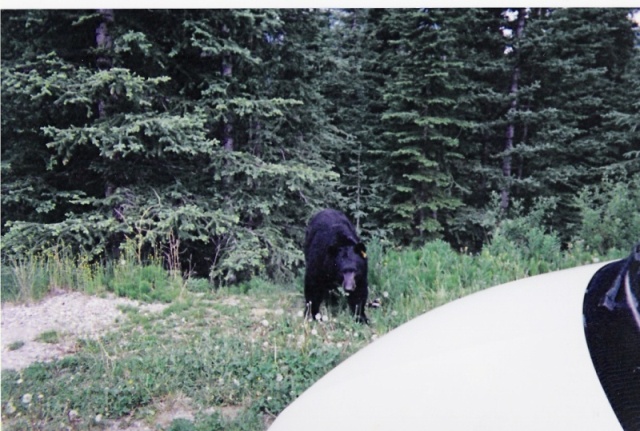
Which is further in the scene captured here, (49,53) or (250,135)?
(250,135)

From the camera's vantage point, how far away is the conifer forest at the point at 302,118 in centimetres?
Answer: 229

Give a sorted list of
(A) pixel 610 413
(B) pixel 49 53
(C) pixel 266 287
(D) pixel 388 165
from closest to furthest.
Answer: (A) pixel 610 413 < (B) pixel 49 53 < (D) pixel 388 165 < (C) pixel 266 287

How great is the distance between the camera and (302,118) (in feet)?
7.85

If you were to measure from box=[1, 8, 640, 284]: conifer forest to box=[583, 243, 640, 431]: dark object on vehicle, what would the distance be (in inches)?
49.5

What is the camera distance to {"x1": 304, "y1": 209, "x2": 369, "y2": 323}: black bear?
2638 mm

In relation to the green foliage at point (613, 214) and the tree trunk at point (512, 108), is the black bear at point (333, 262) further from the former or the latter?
the green foliage at point (613, 214)

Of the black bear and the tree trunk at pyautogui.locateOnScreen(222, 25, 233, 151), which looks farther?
the black bear

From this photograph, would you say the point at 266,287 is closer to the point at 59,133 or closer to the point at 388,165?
the point at 388,165

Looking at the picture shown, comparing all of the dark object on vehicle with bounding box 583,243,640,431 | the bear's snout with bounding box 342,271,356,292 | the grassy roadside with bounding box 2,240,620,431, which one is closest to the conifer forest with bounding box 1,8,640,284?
the grassy roadside with bounding box 2,240,620,431

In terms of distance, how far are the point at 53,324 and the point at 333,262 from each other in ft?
5.41

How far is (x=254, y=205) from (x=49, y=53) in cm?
125

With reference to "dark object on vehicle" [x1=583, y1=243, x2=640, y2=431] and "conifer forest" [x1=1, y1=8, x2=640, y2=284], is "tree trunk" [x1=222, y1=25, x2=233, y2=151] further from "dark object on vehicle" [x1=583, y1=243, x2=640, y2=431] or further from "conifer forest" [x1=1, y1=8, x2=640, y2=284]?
"dark object on vehicle" [x1=583, y1=243, x2=640, y2=431]
